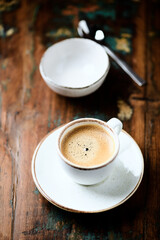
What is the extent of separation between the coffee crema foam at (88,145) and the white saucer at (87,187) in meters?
0.07

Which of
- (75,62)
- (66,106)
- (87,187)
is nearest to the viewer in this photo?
(87,187)

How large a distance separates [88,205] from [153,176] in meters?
0.24

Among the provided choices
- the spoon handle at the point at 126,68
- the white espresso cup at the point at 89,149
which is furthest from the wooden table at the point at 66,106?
the white espresso cup at the point at 89,149

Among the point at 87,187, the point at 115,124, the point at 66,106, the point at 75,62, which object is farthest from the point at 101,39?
the point at 87,187

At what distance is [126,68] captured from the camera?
1141 millimetres

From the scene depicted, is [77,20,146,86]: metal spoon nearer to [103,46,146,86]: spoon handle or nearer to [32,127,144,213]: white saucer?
[103,46,146,86]: spoon handle

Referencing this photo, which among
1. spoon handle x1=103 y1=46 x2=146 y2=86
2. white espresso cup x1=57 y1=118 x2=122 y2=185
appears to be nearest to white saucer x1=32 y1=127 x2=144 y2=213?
white espresso cup x1=57 y1=118 x2=122 y2=185

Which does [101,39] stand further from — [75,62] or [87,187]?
[87,187]

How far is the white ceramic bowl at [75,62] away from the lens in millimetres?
1140

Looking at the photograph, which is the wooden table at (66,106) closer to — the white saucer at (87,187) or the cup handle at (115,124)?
the white saucer at (87,187)

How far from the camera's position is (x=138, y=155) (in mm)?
881

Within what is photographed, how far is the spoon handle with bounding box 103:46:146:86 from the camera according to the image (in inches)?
43.2

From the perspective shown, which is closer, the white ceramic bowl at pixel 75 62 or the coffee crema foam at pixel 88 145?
the coffee crema foam at pixel 88 145

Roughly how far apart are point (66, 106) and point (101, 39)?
34cm
